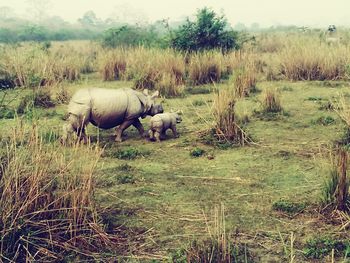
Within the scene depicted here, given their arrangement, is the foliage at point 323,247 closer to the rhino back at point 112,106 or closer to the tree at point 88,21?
the rhino back at point 112,106

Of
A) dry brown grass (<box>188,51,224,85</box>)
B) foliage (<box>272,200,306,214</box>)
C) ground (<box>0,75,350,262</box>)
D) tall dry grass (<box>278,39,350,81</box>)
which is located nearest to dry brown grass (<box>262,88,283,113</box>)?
ground (<box>0,75,350,262</box>)

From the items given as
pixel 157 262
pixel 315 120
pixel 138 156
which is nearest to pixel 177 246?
pixel 157 262

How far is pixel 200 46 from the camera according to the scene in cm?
1577

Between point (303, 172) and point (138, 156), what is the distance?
82.4 inches

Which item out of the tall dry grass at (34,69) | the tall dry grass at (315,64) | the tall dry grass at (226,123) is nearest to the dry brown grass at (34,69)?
the tall dry grass at (34,69)

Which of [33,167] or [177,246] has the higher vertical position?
[33,167]

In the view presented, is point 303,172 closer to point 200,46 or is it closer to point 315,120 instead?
point 315,120

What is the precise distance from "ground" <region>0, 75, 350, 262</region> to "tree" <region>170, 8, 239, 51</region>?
7334 millimetres

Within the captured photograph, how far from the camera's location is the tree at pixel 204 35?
1567 cm

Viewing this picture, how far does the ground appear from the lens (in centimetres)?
421

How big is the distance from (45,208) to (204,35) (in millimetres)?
12635

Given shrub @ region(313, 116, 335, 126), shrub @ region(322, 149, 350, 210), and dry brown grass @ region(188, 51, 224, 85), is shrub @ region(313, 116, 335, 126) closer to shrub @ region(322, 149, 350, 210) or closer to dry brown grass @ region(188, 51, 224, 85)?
shrub @ region(322, 149, 350, 210)

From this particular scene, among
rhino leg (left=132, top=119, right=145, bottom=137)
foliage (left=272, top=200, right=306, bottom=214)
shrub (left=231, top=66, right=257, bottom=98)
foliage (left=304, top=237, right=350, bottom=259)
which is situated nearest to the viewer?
foliage (left=304, top=237, right=350, bottom=259)

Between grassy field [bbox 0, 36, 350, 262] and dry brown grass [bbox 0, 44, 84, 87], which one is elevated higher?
dry brown grass [bbox 0, 44, 84, 87]
